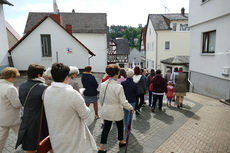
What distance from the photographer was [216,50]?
31.7 feet

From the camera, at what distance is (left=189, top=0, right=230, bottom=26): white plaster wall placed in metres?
8.88

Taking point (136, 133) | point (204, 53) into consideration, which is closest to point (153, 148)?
point (136, 133)

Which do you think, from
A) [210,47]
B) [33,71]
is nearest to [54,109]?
[33,71]

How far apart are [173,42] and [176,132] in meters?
24.8

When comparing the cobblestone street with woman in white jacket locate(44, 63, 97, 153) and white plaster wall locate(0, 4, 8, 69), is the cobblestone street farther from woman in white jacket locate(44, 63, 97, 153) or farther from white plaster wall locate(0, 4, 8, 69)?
white plaster wall locate(0, 4, 8, 69)

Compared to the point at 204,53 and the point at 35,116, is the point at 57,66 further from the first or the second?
the point at 204,53

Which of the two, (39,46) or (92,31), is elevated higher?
(92,31)

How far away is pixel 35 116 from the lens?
270 centimetres

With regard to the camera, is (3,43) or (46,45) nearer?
(3,43)

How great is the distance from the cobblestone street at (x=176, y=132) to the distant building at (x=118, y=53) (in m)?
36.4

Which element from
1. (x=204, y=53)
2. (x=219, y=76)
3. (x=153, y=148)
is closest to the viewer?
(x=153, y=148)

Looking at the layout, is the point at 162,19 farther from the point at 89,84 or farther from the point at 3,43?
the point at 89,84

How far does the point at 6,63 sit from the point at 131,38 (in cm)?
8391

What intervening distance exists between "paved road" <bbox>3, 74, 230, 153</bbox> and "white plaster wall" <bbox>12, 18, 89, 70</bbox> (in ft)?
37.3
